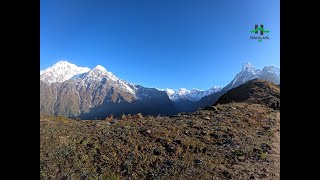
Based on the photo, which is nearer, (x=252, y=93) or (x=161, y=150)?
(x=161, y=150)

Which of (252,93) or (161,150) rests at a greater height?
(252,93)

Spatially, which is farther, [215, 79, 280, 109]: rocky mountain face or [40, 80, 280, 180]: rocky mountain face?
[215, 79, 280, 109]: rocky mountain face

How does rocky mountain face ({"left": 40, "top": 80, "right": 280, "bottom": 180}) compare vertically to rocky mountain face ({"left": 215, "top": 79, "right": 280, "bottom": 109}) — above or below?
below

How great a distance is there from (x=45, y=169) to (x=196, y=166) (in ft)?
21.0

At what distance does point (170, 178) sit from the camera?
11.2 m

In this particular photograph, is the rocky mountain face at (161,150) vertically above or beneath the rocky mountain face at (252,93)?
beneath

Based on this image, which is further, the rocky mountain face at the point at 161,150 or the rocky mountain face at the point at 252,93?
the rocky mountain face at the point at 252,93
